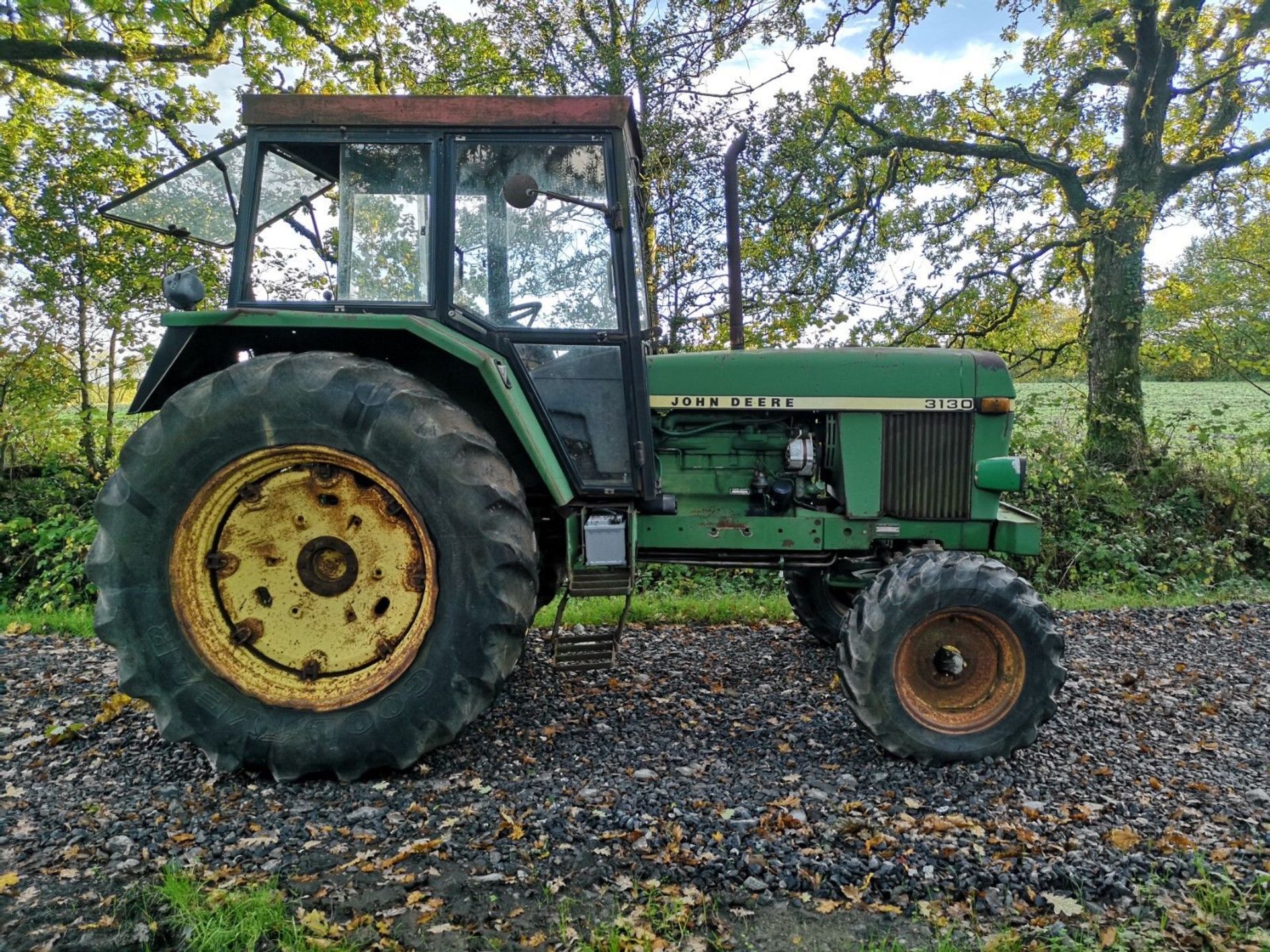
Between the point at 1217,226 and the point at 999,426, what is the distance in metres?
7.44

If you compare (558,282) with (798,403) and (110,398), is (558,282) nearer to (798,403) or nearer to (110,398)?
(798,403)

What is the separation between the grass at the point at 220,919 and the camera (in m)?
1.91

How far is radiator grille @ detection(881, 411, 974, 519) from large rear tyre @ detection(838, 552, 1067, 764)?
64 cm

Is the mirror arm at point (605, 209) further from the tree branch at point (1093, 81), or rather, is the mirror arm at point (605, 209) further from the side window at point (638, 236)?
the tree branch at point (1093, 81)

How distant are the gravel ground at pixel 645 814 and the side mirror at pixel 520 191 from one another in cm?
200

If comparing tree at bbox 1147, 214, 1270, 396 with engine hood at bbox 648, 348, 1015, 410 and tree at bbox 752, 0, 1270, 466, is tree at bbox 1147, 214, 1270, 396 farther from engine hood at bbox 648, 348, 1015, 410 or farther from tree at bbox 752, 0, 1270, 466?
engine hood at bbox 648, 348, 1015, 410

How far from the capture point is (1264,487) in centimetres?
773

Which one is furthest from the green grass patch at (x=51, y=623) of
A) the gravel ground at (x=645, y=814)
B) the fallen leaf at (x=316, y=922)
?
the fallen leaf at (x=316, y=922)

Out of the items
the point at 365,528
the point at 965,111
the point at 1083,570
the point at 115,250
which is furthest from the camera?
the point at 965,111

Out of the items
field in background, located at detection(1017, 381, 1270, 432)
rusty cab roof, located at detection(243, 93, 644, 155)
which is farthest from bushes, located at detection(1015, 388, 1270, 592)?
rusty cab roof, located at detection(243, 93, 644, 155)

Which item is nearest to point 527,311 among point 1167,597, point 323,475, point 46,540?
point 323,475

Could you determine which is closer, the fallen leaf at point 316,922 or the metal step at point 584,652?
the fallen leaf at point 316,922

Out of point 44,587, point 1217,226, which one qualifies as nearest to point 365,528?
point 44,587

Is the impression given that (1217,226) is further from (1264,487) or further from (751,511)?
(751,511)
